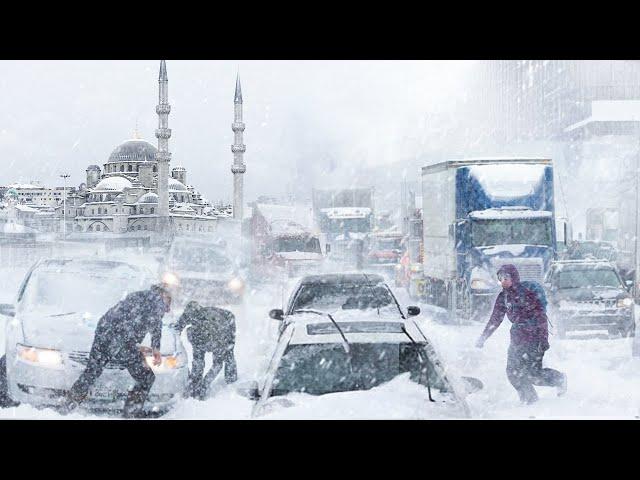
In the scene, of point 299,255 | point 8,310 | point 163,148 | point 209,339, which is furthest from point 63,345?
point 299,255

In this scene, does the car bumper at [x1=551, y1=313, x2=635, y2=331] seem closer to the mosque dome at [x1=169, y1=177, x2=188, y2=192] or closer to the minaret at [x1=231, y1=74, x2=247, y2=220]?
the minaret at [x1=231, y1=74, x2=247, y2=220]

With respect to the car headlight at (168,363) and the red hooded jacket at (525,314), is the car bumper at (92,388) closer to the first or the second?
the car headlight at (168,363)

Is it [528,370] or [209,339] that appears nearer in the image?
[528,370]

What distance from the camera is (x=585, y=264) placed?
1005cm

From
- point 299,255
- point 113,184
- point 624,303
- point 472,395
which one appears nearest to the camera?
point 472,395

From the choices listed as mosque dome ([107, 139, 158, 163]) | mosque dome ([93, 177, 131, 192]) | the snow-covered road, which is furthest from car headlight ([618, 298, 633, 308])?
mosque dome ([93, 177, 131, 192])

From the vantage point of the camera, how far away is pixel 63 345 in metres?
6.11

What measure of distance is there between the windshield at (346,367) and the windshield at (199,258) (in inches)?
230

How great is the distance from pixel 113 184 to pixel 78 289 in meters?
4.63

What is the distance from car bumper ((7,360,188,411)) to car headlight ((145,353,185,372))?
5 cm

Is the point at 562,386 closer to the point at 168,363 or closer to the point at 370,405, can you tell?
the point at 370,405

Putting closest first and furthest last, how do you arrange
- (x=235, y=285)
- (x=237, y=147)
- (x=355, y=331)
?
(x=355, y=331)
(x=235, y=285)
(x=237, y=147)
